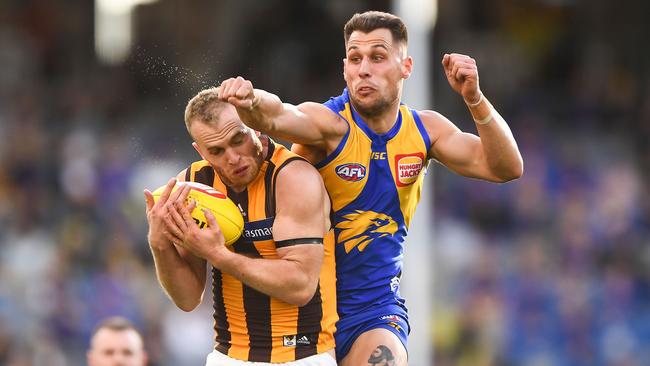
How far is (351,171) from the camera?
6.69 meters

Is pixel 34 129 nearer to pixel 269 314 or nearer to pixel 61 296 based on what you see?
pixel 61 296

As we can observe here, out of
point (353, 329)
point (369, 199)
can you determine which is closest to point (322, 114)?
point (369, 199)

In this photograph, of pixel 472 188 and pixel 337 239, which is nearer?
pixel 337 239

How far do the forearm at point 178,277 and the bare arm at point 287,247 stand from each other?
0.31m

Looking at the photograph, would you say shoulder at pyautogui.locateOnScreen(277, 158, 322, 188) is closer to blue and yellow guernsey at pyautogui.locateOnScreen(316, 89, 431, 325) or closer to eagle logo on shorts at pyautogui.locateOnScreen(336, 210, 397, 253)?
blue and yellow guernsey at pyautogui.locateOnScreen(316, 89, 431, 325)

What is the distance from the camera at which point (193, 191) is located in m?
6.25

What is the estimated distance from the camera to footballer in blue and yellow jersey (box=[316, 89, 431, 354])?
264 inches

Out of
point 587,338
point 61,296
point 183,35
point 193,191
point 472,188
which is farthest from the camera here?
point 183,35

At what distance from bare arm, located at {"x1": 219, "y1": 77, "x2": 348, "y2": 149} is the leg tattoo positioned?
1121 mm

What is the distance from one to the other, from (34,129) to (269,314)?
9133mm

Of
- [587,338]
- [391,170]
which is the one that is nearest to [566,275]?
[587,338]

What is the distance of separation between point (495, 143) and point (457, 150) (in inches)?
9.9

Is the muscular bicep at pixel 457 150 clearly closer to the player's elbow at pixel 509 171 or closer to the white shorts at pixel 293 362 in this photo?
the player's elbow at pixel 509 171

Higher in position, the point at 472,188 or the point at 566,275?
the point at 472,188
